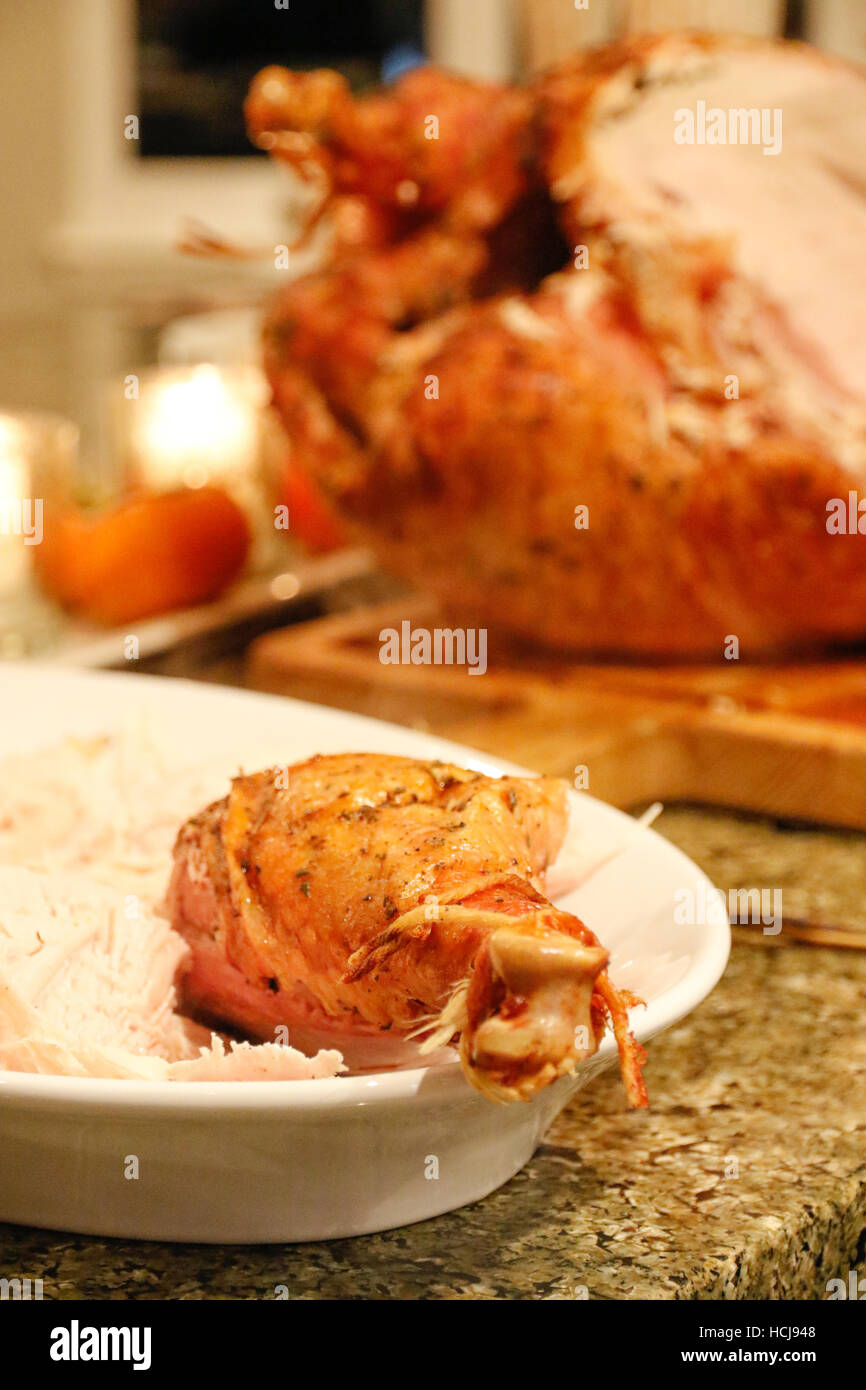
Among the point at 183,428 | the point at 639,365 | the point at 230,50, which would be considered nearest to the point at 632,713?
the point at 639,365

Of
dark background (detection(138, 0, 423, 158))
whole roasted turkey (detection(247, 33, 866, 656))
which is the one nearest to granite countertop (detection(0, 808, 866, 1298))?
whole roasted turkey (detection(247, 33, 866, 656))

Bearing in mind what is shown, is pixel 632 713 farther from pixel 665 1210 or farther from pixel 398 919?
pixel 398 919

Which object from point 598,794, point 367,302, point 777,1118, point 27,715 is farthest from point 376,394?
point 777,1118

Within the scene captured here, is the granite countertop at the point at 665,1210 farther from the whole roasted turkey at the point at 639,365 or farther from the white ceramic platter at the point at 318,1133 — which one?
the whole roasted turkey at the point at 639,365

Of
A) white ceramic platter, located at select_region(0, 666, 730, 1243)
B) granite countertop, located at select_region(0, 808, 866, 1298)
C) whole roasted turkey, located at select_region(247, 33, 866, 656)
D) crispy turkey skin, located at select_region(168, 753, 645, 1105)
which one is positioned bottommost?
granite countertop, located at select_region(0, 808, 866, 1298)

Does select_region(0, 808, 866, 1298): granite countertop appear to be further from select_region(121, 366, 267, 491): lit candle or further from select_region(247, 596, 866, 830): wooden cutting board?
select_region(121, 366, 267, 491): lit candle

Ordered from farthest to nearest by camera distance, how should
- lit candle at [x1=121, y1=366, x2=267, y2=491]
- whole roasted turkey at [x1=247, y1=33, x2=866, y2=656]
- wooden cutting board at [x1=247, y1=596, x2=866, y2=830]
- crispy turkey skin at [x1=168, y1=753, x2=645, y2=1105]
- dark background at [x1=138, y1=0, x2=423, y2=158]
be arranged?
dark background at [x1=138, y1=0, x2=423, y2=158] → lit candle at [x1=121, y1=366, x2=267, y2=491] → whole roasted turkey at [x1=247, y1=33, x2=866, y2=656] → wooden cutting board at [x1=247, y1=596, x2=866, y2=830] → crispy turkey skin at [x1=168, y1=753, x2=645, y2=1105]

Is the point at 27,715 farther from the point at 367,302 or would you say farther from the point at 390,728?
the point at 367,302
